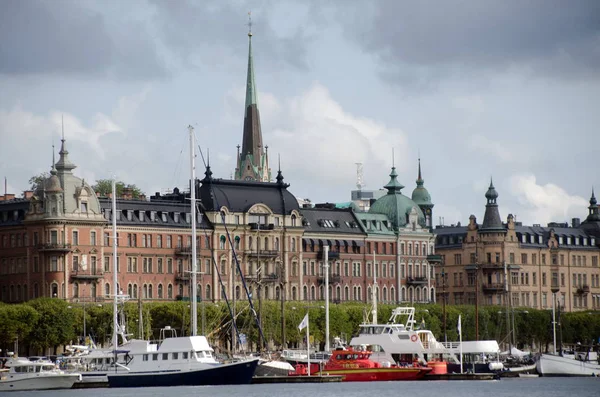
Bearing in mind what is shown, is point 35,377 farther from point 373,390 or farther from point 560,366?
point 560,366

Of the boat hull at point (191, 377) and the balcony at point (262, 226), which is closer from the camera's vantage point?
the boat hull at point (191, 377)

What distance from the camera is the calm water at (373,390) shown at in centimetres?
12538

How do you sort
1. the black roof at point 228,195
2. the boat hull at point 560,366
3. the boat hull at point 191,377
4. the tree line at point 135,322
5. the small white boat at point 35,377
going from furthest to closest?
1. the black roof at point 228,195
2. the tree line at point 135,322
3. the boat hull at point 560,366
4. the small white boat at point 35,377
5. the boat hull at point 191,377

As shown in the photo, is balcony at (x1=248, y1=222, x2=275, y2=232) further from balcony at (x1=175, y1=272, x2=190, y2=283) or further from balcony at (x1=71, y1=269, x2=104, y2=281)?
balcony at (x1=71, y1=269, x2=104, y2=281)

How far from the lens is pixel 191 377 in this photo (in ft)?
416

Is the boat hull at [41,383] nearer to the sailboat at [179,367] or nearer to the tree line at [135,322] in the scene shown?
the sailboat at [179,367]

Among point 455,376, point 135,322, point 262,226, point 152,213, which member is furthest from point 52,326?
point 455,376

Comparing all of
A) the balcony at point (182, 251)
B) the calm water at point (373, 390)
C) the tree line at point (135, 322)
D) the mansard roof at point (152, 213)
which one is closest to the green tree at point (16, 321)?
the tree line at point (135, 322)

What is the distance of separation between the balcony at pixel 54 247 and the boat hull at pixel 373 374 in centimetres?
4109

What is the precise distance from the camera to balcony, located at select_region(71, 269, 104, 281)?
179m

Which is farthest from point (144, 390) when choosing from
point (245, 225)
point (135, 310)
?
point (245, 225)

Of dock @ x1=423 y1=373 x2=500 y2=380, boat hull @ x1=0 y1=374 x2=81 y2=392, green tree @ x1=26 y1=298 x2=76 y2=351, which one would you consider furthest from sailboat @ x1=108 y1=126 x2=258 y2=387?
green tree @ x1=26 y1=298 x2=76 y2=351

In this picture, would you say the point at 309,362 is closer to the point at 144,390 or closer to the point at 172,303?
the point at 144,390

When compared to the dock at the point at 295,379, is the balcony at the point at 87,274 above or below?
above
